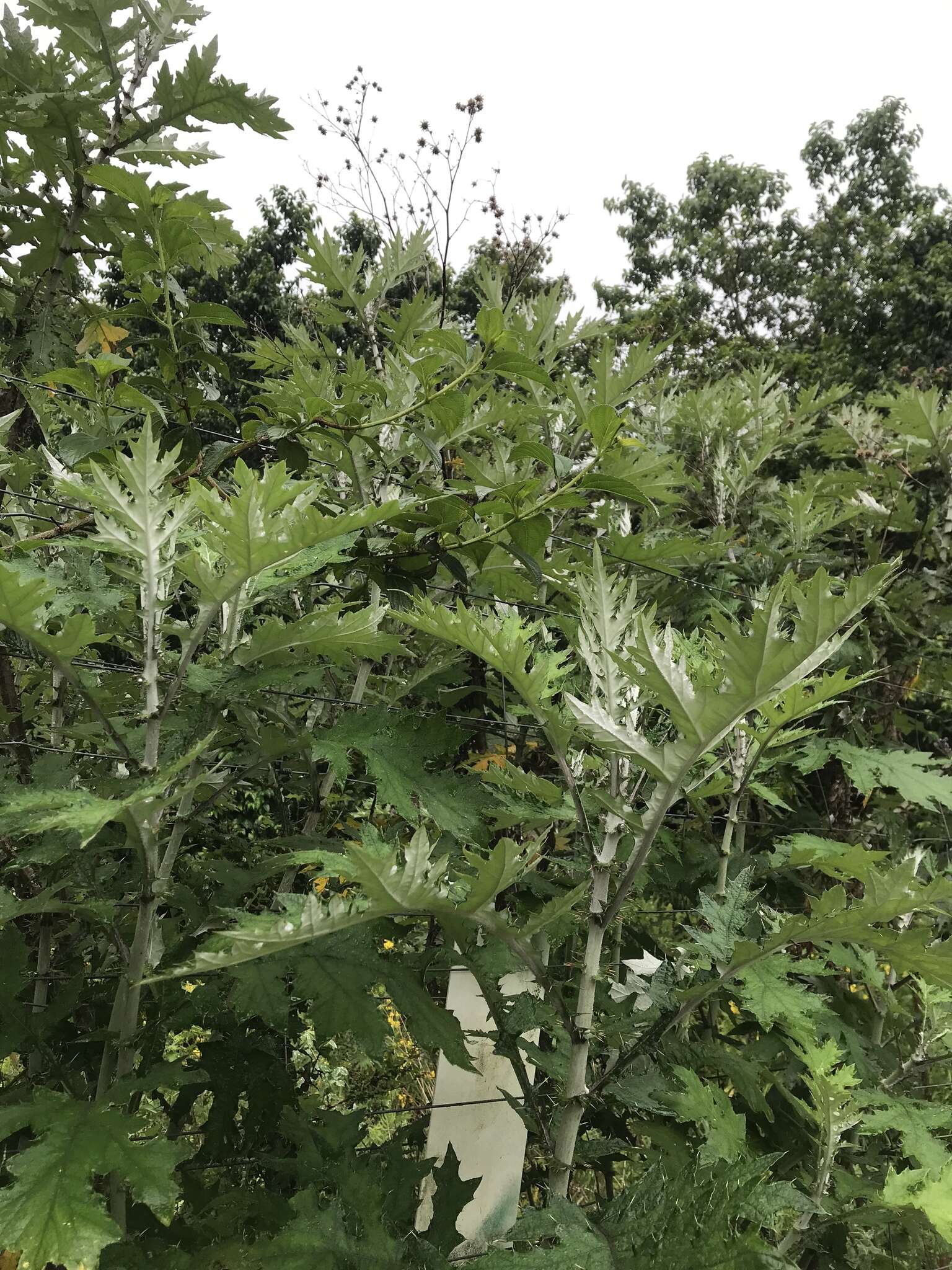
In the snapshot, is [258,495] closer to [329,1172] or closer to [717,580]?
[329,1172]

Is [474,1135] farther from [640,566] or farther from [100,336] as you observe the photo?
[100,336]

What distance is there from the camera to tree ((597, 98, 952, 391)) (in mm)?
14977

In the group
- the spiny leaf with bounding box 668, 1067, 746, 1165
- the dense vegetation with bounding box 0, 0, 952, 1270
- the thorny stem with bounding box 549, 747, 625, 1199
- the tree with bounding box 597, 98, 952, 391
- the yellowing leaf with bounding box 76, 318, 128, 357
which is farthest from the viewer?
the tree with bounding box 597, 98, 952, 391

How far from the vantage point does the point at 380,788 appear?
1162 mm

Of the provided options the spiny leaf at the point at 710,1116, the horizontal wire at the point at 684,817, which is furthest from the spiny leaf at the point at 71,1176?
the spiny leaf at the point at 710,1116

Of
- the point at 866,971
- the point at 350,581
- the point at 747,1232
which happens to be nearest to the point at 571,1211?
the point at 747,1232

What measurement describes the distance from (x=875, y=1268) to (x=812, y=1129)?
1.31ft

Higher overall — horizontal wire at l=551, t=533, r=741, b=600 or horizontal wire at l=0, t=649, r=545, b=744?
horizontal wire at l=551, t=533, r=741, b=600

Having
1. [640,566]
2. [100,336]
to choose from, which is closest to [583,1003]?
[640,566]

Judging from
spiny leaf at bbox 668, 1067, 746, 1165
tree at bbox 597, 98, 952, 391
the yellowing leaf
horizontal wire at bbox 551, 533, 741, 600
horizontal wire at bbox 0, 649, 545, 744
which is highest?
tree at bbox 597, 98, 952, 391

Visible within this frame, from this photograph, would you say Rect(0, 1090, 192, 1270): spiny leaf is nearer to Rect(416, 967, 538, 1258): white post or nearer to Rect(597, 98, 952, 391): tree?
Rect(416, 967, 538, 1258): white post

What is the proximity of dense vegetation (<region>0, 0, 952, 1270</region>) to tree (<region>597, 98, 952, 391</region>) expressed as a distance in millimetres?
14043

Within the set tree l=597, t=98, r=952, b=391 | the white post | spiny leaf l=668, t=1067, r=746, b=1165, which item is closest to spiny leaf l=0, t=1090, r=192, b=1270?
the white post

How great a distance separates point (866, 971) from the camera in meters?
1.72
